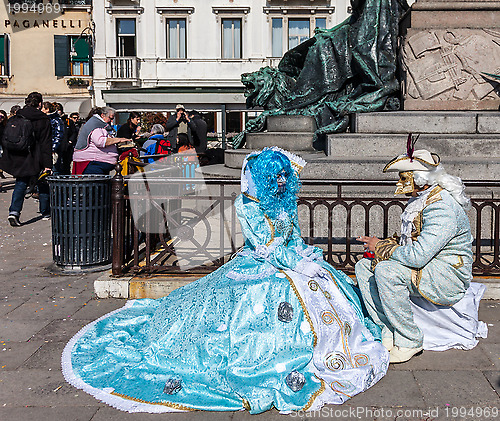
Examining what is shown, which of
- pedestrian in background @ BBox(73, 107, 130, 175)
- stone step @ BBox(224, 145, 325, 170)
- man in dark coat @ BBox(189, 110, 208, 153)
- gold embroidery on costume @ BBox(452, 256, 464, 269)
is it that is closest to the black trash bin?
pedestrian in background @ BBox(73, 107, 130, 175)

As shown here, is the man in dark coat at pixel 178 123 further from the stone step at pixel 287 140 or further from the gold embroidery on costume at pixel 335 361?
the gold embroidery on costume at pixel 335 361

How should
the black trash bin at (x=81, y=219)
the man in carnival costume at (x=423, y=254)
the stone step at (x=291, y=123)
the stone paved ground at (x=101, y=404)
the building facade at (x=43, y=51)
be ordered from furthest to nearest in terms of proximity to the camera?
the building facade at (x=43, y=51) → the stone step at (x=291, y=123) → the black trash bin at (x=81, y=219) → the man in carnival costume at (x=423, y=254) → the stone paved ground at (x=101, y=404)

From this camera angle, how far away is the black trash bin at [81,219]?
635 cm

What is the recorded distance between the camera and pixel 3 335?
4.86m

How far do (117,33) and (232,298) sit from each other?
31.4 m

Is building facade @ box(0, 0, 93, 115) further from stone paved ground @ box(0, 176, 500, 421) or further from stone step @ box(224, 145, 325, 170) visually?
stone paved ground @ box(0, 176, 500, 421)

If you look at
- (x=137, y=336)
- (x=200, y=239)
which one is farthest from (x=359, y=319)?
(x=200, y=239)

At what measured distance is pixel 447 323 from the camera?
4465 mm

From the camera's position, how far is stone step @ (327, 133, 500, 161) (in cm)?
724

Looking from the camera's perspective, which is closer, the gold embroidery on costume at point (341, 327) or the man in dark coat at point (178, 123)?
the gold embroidery on costume at point (341, 327)

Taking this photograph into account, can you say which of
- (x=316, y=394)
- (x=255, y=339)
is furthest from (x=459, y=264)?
(x=255, y=339)

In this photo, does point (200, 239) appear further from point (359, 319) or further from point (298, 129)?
point (298, 129)

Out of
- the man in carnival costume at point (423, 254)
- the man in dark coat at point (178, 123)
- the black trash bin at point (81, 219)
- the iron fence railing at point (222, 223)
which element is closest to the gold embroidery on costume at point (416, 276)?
the man in carnival costume at point (423, 254)

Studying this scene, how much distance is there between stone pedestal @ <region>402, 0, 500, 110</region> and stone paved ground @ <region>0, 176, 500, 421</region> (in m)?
3.28
